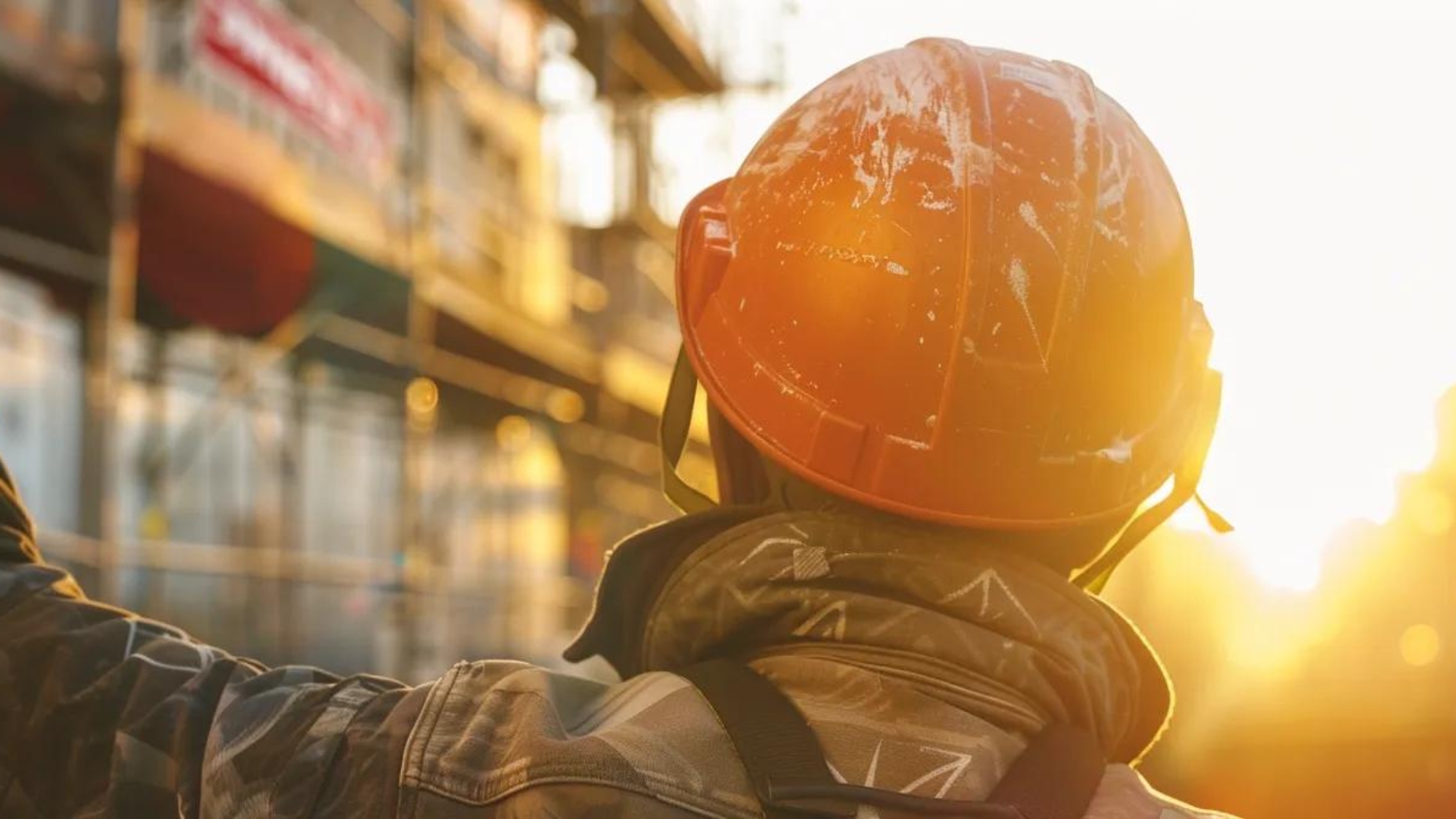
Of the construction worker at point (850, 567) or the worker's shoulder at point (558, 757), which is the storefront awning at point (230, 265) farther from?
the worker's shoulder at point (558, 757)

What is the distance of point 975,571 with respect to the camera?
1.52 meters

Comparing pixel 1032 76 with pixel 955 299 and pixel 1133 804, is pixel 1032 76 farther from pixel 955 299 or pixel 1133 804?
pixel 1133 804

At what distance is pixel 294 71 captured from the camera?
1109 cm

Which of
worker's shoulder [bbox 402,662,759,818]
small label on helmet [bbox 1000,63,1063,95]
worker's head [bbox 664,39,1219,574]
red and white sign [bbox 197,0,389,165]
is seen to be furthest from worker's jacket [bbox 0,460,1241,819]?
red and white sign [bbox 197,0,389,165]

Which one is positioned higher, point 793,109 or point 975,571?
point 793,109

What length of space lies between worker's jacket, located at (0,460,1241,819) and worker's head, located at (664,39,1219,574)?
14 cm

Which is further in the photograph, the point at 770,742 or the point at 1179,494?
the point at 1179,494

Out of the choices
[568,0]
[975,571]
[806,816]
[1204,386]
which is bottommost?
[806,816]

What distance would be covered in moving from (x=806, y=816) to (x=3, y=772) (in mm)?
782

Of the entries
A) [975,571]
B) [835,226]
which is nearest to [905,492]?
[975,571]

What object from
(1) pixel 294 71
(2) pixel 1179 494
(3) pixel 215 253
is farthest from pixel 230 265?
(2) pixel 1179 494

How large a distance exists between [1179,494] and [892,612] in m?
0.64

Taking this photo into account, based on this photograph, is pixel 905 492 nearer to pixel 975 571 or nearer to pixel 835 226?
pixel 975 571

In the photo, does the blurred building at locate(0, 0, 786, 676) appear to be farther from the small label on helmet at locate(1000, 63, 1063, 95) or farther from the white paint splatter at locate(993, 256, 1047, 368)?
the white paint splatter at locate(993, 256, 1047, 368)
